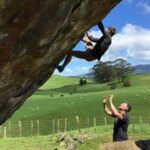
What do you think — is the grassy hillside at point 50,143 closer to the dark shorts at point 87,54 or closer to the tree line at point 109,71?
the dark shorts at point 87,54

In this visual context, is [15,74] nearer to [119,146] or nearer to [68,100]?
[119,146]

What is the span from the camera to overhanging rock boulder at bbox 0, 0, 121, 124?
1005 cm

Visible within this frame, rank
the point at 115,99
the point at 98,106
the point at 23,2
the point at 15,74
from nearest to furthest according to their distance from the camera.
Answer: the point at 23,2, the point at 15,74, the point at 98,106, the point at 115,99

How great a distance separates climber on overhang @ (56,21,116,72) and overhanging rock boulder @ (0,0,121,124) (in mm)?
782

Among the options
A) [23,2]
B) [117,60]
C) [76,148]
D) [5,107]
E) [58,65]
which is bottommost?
[76,148]

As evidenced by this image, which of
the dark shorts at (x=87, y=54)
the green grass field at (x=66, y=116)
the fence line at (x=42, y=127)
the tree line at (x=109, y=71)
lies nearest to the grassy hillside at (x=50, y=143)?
the green grass field at (x=66, y=116)

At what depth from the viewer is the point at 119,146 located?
1614 cm

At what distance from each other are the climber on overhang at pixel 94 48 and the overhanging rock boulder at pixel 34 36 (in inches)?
30.8

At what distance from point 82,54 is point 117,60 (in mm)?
144039

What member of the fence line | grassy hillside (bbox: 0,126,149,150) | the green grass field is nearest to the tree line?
the green grass field

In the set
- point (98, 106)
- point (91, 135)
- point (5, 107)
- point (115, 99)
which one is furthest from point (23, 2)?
point (115, 99)

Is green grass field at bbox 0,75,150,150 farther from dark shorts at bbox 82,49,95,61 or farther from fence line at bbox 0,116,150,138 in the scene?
dark shorts at bbox 82,49,95,61

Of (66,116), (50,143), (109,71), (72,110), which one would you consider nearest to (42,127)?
(66,116)

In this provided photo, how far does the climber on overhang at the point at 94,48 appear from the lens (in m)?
13.6
